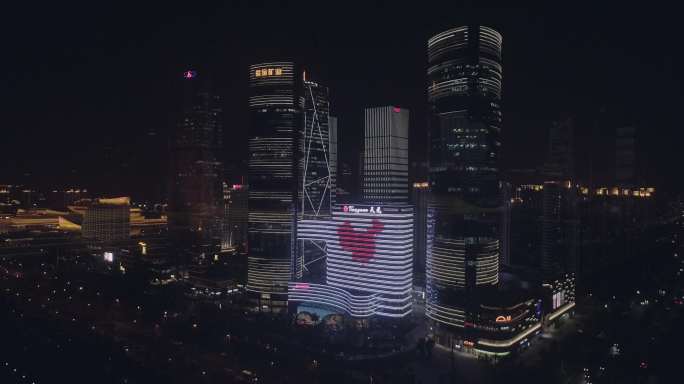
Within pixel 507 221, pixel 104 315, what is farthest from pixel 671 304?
pixel 104 315

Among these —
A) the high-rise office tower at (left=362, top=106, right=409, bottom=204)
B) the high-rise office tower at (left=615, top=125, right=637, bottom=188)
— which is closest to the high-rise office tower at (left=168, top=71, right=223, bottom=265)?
the high-rise office tower at (left=362, top=106, right=409, bottom=204)

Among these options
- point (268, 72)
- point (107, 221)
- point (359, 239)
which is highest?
point (268, 72)

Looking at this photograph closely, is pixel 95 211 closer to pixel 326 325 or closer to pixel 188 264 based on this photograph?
pixel 188 264

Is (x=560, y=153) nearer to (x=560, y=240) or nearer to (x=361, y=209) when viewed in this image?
(x=560, y=240)

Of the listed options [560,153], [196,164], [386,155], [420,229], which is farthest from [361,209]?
[196,164]

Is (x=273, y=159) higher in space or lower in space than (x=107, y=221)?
higher

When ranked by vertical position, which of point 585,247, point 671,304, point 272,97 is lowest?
point 671,304
